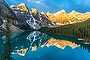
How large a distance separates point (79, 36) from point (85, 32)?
192 inches

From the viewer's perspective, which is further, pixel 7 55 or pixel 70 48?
pixel 70 48

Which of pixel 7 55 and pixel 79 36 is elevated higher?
pixel 7 55

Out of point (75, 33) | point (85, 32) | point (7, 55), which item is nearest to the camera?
point (7, 55)

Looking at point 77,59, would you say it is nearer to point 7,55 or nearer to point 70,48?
point 70,48

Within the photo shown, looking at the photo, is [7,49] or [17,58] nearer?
[7,49]

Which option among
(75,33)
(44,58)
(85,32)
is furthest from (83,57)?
(75,33)

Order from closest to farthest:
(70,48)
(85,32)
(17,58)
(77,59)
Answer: (17,58) < (77,59) < (70,48) < (85,32)

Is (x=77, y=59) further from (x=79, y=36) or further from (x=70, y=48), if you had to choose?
(x=79, y=36)

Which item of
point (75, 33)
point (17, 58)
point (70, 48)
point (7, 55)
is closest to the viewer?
point (7, 55)

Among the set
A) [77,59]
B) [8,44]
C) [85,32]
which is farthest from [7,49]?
[85,32]

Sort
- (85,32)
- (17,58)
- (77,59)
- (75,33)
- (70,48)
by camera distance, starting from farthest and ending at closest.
Answer: (75,33) < (85,32) < (70,48) < (77,59) < (17,58)

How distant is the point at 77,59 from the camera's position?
99125 mm

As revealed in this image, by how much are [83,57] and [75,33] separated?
9600cm

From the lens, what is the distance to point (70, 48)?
135875mm
